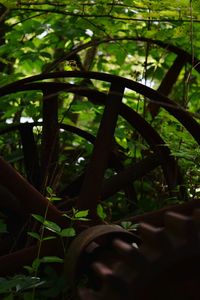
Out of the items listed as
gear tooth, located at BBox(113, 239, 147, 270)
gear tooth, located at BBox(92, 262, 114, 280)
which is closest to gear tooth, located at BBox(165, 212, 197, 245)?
gear tooth, located at BBox(113, 239, 147, 270)

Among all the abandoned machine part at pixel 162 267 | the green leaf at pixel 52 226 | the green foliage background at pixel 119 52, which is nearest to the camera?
the abandoned machine part at pixel 162 267

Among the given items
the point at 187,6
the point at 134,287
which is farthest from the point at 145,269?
the point at 187,6

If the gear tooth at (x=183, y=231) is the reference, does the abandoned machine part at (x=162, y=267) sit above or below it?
below

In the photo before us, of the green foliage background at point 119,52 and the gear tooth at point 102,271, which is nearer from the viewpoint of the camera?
the gear tooth at point 102,271

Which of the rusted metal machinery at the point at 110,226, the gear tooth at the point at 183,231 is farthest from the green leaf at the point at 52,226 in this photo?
the gear tooth at the point at 183,231

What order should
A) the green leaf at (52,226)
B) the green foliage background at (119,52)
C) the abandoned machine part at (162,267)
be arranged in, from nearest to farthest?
the abandoned machine part at (162,267)
the green leaf at (52,226)
the green foliage background at (119,52)

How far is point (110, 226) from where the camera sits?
5.74ft

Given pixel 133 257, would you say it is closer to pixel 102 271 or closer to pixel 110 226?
pixel 102 271

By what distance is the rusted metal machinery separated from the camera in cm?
131

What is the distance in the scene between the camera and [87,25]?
12.0ft

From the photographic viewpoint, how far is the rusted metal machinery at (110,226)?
1307 millimetres

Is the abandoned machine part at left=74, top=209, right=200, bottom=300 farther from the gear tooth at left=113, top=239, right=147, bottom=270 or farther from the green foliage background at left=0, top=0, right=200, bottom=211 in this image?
the green foliage background at left=0, top=0, right=200, bottom=211

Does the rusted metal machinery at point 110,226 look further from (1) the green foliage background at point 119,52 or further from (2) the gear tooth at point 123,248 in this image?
(1) the green foliage background at point 119,52

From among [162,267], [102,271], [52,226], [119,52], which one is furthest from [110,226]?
[119,52]
